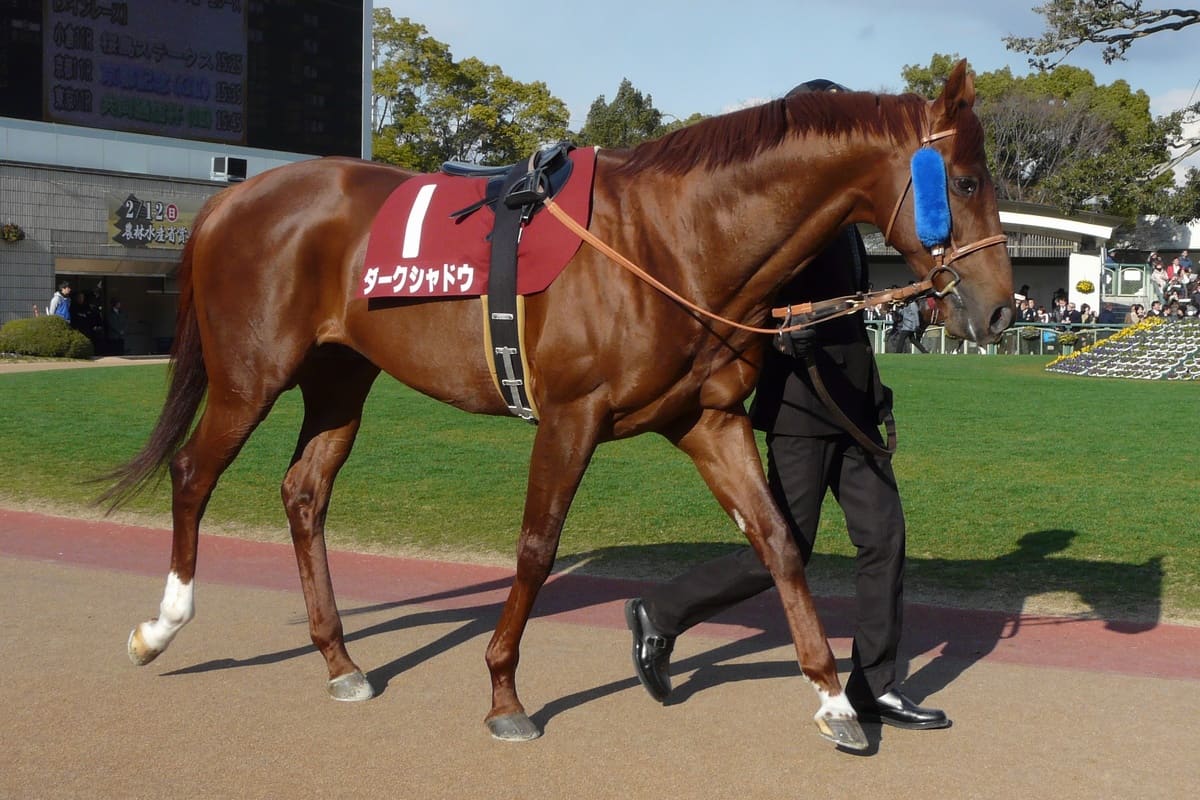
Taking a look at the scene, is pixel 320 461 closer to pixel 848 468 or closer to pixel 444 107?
pixel 848 468

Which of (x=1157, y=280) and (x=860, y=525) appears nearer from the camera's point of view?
(x=860, y=525)

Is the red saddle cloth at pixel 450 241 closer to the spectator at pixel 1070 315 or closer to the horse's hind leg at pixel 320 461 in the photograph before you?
the horse's hind leg at pixel 320 461

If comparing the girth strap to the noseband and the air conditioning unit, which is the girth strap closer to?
the noseband

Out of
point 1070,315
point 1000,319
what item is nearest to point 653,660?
point 1000,319

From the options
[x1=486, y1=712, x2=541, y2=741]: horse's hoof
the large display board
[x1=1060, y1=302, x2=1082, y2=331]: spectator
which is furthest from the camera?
[x1=1060, y1=302, x2=1082, y2=331]: spectator

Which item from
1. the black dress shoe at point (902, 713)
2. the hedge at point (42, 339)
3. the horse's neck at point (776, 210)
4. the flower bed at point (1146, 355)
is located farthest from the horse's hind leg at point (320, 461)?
the hedge at point (42, 339)

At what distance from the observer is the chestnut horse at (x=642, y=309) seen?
Answer: 3.58m

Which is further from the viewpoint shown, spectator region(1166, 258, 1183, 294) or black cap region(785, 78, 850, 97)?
spectator region(1166, 258, 1183, 294)

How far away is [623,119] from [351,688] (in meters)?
63.3

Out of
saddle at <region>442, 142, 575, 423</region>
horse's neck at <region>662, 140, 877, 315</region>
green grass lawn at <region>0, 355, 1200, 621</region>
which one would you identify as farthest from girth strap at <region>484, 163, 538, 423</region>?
green grass lawn at <region>0, 355, 1200, 621</region>

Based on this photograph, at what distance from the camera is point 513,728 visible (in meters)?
3.88

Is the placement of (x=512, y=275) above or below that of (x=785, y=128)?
below

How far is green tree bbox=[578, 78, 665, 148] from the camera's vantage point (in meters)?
63.7

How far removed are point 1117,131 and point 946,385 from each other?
37787 mm
